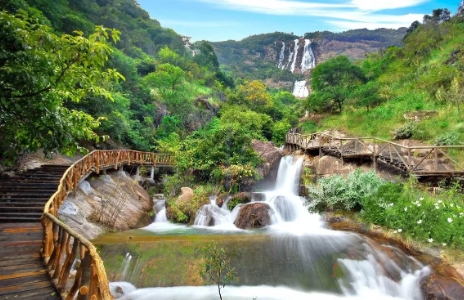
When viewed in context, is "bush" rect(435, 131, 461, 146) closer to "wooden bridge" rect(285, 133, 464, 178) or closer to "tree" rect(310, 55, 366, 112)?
"wooden bridge" rect(285, 133, 464, 178)

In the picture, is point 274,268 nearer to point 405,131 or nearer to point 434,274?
point 434,274

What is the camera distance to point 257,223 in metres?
13.3

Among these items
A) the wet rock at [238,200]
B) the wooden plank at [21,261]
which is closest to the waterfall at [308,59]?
the wet rock at [238,200]

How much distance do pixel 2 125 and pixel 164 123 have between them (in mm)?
22532

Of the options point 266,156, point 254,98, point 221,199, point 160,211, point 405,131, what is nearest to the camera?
point 221,199

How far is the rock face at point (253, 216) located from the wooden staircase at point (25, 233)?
299 inches

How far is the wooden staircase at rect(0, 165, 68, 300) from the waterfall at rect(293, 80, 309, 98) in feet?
213

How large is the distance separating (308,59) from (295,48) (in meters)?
9.25

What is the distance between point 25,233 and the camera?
7500 millimetres

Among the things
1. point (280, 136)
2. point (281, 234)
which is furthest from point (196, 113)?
point (281, 234)

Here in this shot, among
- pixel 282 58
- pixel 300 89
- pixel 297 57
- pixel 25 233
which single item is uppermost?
pixel 297 57

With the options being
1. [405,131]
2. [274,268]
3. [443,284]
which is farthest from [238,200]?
[405,131]

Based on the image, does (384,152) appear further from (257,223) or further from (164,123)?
(164,123)

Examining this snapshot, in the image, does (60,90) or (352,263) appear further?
(352,263)
